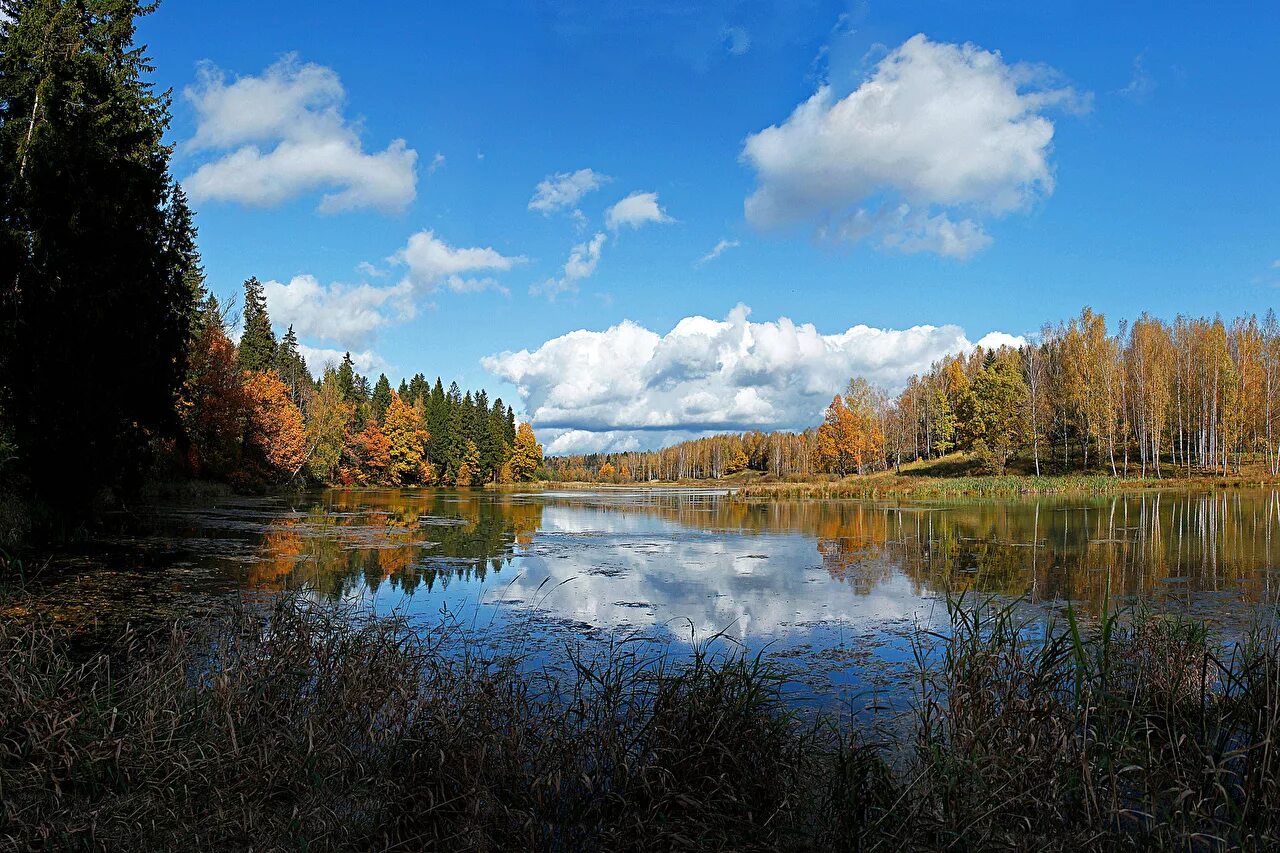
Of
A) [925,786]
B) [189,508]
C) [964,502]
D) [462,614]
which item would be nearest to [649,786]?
[925,786]

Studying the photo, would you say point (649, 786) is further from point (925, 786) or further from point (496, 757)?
point (925, 786)

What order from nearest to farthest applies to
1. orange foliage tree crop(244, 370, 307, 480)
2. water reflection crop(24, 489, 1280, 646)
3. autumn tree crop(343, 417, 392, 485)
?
water reflection crop(24, 489, 1280, 646) → orange foliage tree crop(244, 370, 307, 480) → autumn tree crop(343, 417, 392, 485)

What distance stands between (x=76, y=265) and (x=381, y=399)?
67464mm

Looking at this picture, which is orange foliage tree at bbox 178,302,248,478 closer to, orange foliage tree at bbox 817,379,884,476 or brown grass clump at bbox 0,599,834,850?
brown grass clump at bbox 0,599,834,850

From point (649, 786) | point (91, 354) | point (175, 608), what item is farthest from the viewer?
point (91, 354)

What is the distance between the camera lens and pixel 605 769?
168 inches

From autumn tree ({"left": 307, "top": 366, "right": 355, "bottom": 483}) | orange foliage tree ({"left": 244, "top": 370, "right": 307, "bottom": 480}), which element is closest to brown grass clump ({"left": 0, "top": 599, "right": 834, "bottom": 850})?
orange foliage tree ({"left": 244, "top": 370, "right": 307, "bottom": 480})

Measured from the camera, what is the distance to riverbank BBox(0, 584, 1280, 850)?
3.48 metres

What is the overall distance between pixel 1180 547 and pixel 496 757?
1821cm

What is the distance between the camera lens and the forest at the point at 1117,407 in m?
49.9

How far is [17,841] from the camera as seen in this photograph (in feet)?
10.5

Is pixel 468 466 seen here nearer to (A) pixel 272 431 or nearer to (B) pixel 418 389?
(B) pixel 418 389

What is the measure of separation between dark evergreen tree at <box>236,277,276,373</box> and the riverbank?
55313 millimetres

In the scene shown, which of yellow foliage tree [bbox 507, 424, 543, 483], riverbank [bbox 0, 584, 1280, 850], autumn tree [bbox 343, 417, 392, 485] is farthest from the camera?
yellow foliage tree [bbox 507, 424, 543, 483]
